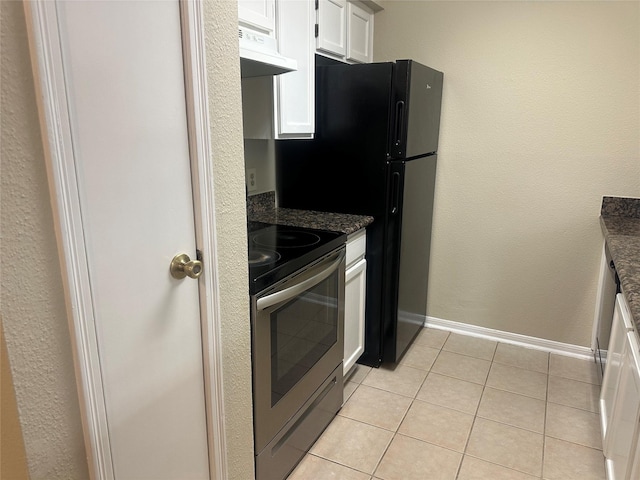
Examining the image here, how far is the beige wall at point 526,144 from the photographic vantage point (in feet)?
8.26

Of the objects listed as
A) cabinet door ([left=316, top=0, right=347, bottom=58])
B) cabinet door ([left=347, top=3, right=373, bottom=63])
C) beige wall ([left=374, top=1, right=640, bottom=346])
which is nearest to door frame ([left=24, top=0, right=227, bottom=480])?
cabinet door ([left=316, top=0, right=347, bottom=58])

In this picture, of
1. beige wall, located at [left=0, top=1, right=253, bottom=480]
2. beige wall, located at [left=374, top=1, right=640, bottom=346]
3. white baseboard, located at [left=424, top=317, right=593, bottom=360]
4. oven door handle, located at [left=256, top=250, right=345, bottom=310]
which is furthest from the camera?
white baseboard, located at [left=424, top=317, right=593, bottom=360]

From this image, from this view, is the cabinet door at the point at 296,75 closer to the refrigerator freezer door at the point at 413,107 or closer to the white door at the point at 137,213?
the refrigerator freezer door at the point at 413,107

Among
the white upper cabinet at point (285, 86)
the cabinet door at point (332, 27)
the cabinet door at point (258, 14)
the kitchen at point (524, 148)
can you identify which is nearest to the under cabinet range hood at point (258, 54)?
the cabinet door at point (258, 14)

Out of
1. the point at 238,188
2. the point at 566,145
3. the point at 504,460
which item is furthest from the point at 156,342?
the point at 566,145

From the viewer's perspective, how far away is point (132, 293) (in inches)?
39.1

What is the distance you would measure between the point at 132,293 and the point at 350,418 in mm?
1571

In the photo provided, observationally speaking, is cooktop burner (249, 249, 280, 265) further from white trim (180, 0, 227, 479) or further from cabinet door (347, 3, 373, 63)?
cabinet door (347, 3, 373, 63)

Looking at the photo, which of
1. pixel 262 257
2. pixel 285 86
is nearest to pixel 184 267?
pixel 262 257

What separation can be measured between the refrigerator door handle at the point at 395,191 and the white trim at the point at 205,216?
1411 mm

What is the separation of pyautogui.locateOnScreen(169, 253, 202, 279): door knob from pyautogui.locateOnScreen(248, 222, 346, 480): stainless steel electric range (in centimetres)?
36

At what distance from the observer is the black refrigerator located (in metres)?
2.36

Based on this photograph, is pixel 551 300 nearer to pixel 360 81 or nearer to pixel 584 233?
pixel 584 233

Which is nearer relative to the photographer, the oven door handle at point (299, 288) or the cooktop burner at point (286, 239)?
the oven door handle at point (299, 288)
